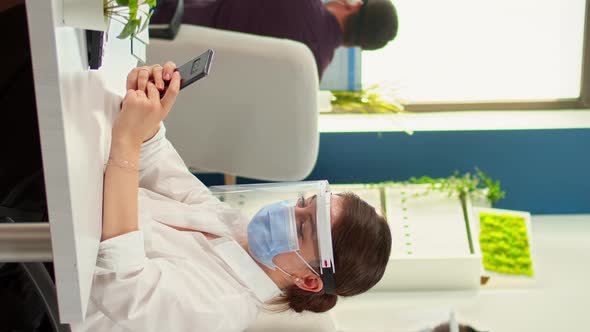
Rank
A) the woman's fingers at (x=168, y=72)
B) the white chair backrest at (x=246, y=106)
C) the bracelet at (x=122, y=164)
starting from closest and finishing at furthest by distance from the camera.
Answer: the bracelet at (x=122, y=164) < the woman's fingers at (x=168, y=72) < the white chair backrest at (x=246, y=106)

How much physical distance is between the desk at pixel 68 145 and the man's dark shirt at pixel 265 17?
122 centimetres

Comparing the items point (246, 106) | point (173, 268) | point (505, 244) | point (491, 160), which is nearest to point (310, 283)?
point (173, 268)

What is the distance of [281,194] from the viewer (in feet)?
6.03

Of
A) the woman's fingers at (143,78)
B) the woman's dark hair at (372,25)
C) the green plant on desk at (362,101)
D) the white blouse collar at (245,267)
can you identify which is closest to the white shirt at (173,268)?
the white blouse collar at (245,267)

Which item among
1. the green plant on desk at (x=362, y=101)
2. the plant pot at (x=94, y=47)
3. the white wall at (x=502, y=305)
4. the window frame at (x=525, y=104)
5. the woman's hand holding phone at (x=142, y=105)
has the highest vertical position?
the plant pot at (x=94, y=47)

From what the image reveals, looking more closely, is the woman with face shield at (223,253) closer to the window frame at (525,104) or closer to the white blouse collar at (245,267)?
the white blouse collar at (245,267)

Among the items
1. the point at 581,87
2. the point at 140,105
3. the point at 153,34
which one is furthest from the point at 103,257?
the point at 581,87

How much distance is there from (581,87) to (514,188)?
1.61ft

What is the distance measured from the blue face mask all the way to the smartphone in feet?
1.60

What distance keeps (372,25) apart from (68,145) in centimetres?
204

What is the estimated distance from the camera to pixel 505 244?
2.79 m

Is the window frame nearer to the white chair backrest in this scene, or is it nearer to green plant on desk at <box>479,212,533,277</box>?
green plant on desk at <box>479,212,533,277</box>

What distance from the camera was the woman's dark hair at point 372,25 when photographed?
275 centimetres

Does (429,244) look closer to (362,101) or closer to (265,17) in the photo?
(362,101)
